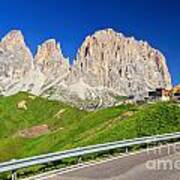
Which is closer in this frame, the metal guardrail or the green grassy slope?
the metal guardrail

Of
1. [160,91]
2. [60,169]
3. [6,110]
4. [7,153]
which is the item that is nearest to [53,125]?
[6,110]

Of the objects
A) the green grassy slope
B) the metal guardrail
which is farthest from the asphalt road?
the green grassy slope

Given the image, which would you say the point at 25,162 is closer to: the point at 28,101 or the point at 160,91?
the point at 28,101

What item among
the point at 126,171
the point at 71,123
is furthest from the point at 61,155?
the point at 71,123

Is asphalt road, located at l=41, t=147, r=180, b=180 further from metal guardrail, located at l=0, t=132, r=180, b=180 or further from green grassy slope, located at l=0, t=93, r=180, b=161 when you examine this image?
green grassy slope, located at l=0, t=93, r=180, b=161

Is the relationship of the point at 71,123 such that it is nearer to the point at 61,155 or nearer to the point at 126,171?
the point at 61,155

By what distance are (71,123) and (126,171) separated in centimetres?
9346

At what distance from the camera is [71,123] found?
361ft

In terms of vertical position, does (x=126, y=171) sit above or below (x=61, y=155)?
below

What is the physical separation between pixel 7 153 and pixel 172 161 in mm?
58953

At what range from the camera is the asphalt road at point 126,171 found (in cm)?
1524

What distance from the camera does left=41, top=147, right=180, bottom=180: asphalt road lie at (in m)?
15.2

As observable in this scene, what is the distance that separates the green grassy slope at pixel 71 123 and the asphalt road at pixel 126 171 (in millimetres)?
21426

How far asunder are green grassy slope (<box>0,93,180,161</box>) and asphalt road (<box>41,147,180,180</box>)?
70.3 ft
